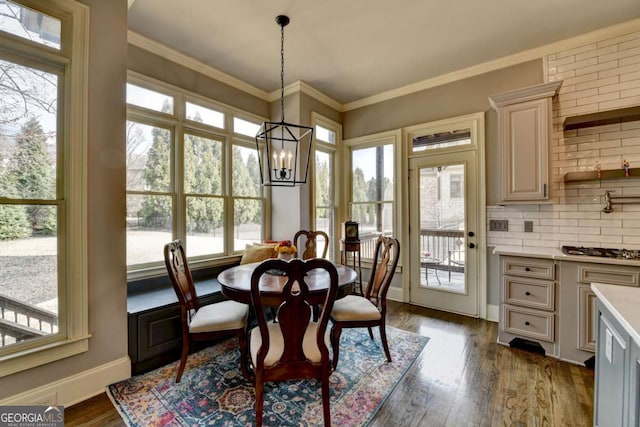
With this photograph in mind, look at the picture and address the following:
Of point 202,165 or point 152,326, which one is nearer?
point 152,326

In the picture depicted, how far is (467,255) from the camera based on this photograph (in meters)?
3.46

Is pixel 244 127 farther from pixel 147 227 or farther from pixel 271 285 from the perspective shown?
pixel 271 285

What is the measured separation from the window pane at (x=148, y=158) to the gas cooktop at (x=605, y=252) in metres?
4.10

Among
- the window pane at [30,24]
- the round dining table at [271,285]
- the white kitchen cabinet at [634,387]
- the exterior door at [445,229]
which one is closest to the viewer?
the white kitchen cabinet at [634,387]

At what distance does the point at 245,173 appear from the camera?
150 inches

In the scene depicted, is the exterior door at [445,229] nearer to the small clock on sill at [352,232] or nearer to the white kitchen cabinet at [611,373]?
the small clock on sill at [352,232]

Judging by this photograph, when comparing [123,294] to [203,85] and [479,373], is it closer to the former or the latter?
[203,85]

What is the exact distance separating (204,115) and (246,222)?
1464mm

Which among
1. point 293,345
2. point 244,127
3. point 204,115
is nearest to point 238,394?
point 293,345

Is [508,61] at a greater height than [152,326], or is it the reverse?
[508,61]

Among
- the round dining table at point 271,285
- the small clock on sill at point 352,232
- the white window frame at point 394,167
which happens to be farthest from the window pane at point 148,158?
the white window frame at point 394,167

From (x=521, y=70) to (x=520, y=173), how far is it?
1.25 metres

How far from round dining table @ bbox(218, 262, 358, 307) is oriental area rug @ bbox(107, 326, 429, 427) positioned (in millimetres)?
658

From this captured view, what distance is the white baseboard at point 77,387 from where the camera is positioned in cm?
170
